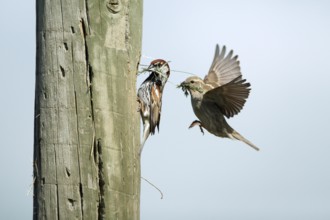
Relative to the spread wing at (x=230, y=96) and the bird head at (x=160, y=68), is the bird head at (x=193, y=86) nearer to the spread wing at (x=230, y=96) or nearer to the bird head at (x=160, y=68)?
the spread wing at (x=230, y=96)

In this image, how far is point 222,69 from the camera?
859 centimetres

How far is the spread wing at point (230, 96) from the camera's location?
277 inches

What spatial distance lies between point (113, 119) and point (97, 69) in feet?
1.13

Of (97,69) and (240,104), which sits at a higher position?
(240,104)

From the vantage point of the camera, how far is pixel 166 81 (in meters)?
6.59

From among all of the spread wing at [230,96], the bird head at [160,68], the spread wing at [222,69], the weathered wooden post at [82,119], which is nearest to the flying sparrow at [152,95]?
the bird head at [160,68]

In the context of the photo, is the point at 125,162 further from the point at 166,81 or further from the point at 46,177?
the point at 166,81

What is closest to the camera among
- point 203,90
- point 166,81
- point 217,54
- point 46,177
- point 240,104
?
point 46,177

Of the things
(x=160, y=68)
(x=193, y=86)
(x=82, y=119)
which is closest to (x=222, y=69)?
(x=193, y=86)

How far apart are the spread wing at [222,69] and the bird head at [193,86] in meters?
0.42

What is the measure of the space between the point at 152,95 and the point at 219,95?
1674 mm

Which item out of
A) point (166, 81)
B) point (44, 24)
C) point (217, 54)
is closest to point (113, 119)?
point (44, 24)

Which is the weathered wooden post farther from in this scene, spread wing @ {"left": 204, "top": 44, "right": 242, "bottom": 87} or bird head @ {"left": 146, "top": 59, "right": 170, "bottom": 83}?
spread wing @ {"left": 204, "top": 44, "right": 242, "bottom": 87}

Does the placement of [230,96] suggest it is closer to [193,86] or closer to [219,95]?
[219,95]
